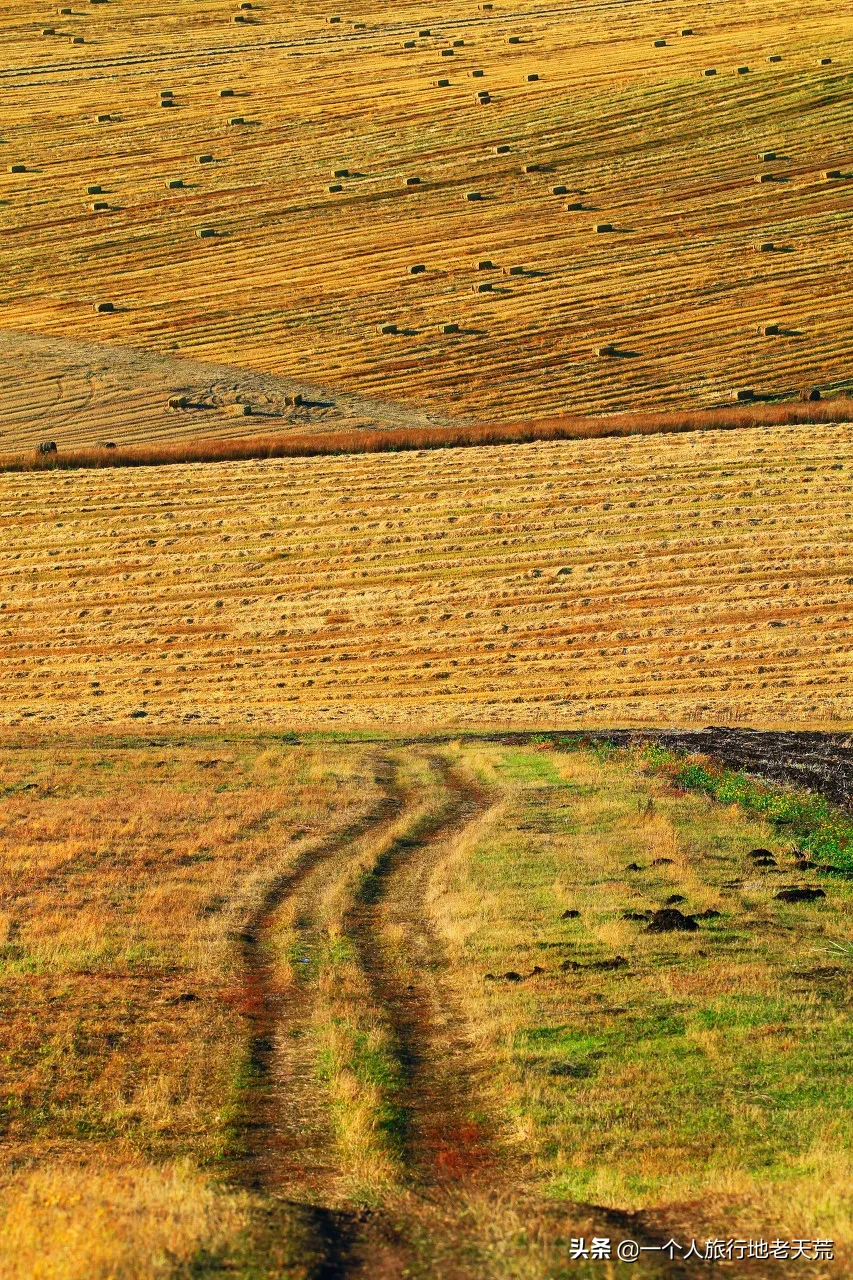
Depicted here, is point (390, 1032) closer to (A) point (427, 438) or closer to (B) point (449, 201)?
(A) point (427, 438)

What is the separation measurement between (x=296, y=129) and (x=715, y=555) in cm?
5077

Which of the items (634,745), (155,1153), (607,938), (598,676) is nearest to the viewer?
(155,1153)

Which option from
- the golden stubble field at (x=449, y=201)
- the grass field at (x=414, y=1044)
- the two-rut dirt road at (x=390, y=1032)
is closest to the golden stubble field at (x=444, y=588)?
the golden stubble field at (x=449, y=201)

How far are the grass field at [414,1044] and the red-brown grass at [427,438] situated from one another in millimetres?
31901

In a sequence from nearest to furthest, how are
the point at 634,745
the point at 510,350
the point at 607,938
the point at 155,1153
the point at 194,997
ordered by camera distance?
the point at 155,1153 → the point at 194,997 → the point at 607,938 → the point at 634,745 → the point at 510,350

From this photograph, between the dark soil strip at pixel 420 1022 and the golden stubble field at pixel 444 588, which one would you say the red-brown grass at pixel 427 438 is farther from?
the dark soil strip at pixel 420 1022

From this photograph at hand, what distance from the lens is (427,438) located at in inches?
2126

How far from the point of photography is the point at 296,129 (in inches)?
3255

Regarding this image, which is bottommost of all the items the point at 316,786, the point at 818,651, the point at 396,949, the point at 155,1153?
the point at 818,651

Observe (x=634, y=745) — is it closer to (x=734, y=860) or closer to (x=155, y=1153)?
(x=734, y=860)

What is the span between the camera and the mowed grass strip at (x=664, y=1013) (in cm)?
1081

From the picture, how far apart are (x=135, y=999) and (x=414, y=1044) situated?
2981 mm

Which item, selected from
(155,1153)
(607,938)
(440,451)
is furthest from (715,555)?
(155,1153)

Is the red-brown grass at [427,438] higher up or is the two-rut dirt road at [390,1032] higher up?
the two-rut dirt road at [390,1032]
